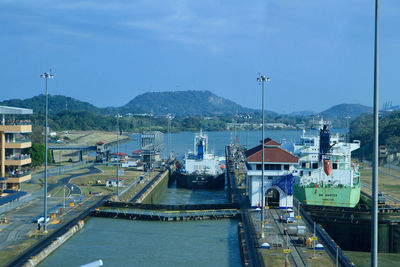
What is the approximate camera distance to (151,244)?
2934 centimetres

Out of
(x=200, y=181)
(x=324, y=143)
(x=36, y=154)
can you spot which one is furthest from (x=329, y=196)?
(x=36, y=154)

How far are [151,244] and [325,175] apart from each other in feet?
65.9

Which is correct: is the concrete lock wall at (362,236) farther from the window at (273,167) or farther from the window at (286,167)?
the window at (273,167)

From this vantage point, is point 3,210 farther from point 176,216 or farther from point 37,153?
point 37,153

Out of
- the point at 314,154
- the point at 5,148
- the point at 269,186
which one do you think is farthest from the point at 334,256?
the point at 5,148

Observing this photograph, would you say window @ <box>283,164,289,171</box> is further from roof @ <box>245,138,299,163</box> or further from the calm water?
the calm water

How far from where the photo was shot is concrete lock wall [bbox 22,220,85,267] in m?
23.4

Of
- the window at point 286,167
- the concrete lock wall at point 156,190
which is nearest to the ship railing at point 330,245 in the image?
the window at point 286,167

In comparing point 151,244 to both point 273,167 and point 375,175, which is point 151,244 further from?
point 375,175

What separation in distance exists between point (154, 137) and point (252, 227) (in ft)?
182

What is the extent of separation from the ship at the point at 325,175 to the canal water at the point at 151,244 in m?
9.90

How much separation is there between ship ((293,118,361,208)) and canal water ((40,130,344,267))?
9.90 metres

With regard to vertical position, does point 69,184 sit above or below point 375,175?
below

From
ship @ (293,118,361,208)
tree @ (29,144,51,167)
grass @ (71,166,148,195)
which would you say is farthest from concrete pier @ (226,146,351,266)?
tree @ (29,144,51,167)
